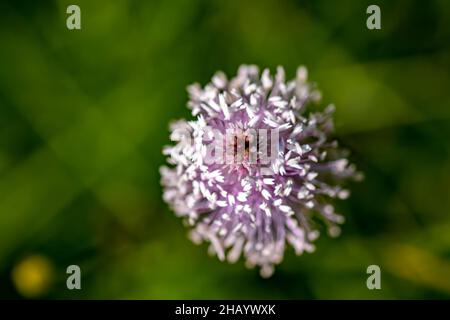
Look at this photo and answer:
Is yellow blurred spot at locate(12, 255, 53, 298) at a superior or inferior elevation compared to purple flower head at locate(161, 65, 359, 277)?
inferior

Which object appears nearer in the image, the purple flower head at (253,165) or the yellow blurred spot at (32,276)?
→ the purple flower head at (253,165)

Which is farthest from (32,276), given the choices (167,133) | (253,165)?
(253,165)

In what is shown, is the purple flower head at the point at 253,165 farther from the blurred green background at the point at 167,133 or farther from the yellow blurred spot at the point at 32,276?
the yellow blurred spot at the point at 32,276

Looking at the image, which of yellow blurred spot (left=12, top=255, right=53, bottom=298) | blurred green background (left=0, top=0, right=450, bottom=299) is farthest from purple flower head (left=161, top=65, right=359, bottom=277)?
yellow blurred spot (left=12, top=255, right=53, bottom=298)

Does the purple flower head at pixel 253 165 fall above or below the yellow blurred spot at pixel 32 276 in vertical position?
above

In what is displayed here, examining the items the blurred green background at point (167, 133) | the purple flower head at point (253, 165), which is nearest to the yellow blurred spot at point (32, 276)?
the blurred green background at point (167, 133)

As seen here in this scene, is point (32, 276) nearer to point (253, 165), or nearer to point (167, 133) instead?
point (167, 133)

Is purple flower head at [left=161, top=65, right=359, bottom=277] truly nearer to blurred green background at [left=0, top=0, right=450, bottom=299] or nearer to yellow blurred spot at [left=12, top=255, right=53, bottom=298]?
blurred green background at [left=0, top=0, right=450, bottom=299]
